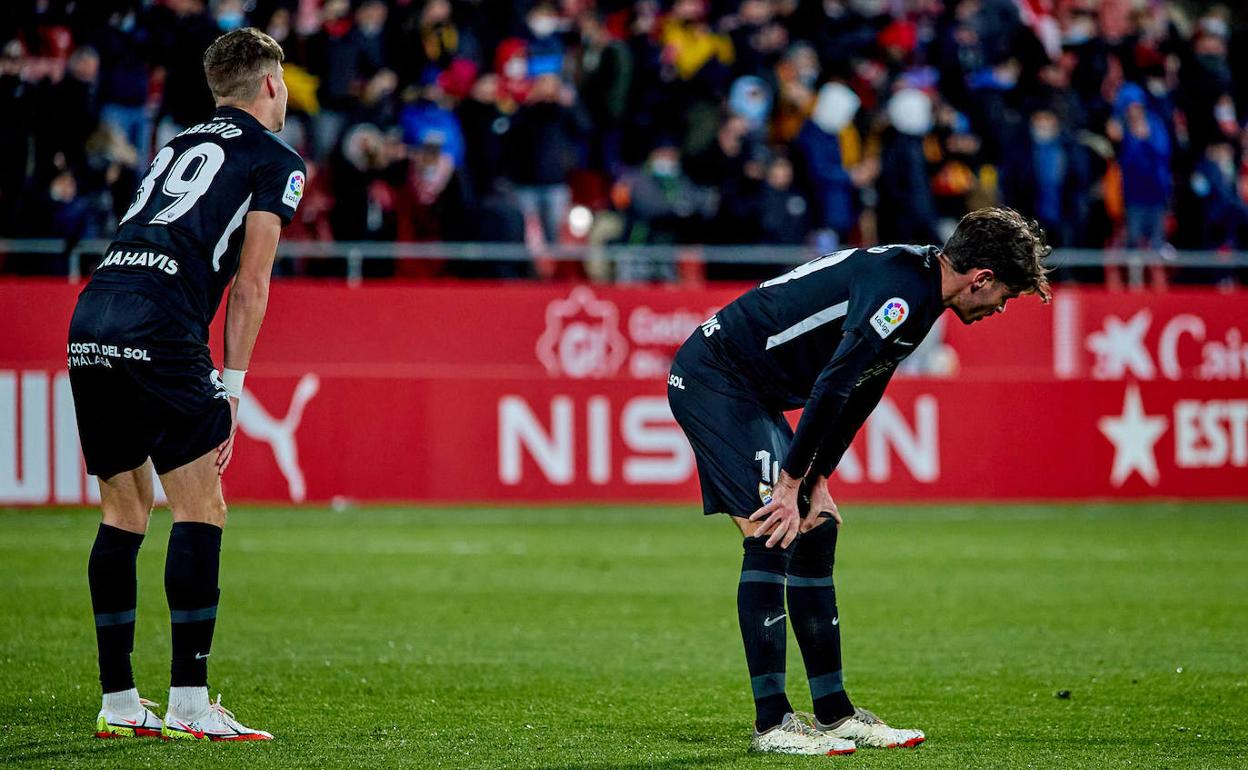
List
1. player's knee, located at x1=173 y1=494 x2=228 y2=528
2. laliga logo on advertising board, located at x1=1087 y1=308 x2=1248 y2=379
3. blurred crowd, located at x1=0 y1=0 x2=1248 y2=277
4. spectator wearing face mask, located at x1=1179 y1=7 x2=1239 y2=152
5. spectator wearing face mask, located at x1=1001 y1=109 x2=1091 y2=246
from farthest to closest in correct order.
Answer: spectator wearing face mask, located at x1=1179 y1=7 x2=1239 y2=152 < spectator wearing face mask, located at x1=1001 y1=109 x2=1091 y2=246 < laliga logo on advertising board, located at x1=1087 y1=308 x2=1248 y2=379 < blurred crowd, located at x1=0 y1=0 x2=1248 y2=277 < player's knee, located at x1=173 y1=494 x2=228 y2=528

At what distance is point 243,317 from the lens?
6.04 metres

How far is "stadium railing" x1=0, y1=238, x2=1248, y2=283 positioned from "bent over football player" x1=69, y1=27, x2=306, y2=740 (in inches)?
412

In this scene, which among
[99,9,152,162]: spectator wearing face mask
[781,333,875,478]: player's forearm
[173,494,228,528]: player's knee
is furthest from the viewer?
[99,9,152,162]: spectator wearing face mask

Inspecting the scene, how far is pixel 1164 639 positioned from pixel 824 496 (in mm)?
3741

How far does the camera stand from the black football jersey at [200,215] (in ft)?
19.9

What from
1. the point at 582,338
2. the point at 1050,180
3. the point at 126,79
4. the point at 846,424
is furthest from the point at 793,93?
the point at 846,424

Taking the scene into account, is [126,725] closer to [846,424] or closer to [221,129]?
[221,129]

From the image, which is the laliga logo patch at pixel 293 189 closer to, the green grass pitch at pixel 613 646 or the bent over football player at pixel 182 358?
the bent over football player at pixel 182 358

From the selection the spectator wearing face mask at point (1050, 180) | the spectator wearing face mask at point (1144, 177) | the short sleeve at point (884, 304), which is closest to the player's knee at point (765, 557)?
the short sleeve at point (884, 304)

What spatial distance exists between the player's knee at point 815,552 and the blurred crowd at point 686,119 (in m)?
10.3

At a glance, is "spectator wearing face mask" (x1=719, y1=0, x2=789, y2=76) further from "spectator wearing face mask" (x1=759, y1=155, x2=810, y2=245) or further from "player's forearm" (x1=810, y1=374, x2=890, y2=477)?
"player's forearm" (x1=810, y1=374, x2=890, y2=477)

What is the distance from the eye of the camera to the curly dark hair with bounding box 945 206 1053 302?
594 centimetres

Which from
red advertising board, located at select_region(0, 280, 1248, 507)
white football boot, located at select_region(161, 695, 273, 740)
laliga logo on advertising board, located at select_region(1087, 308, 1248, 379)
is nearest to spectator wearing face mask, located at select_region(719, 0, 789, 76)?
red advertising board, located at select_region(0, 280, 1248, 507)

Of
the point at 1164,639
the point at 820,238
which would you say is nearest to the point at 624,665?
the point at 1164,639
